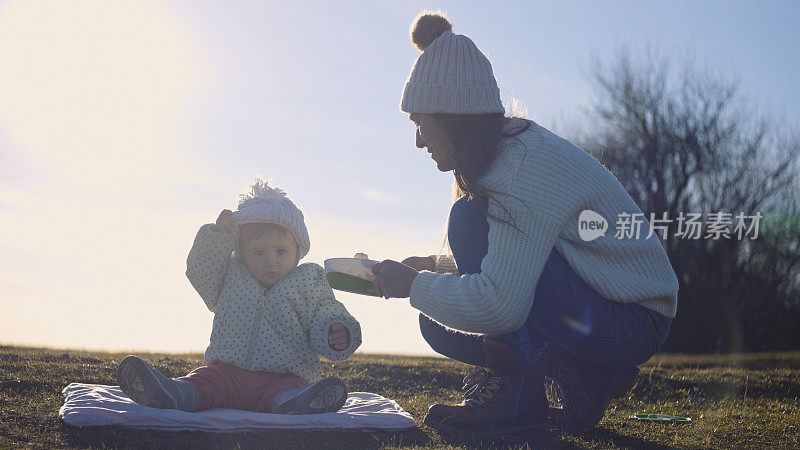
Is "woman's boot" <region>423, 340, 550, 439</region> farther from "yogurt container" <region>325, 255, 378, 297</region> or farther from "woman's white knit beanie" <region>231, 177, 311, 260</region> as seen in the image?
"woman's white knit beanie" <region>231, 177, 311, 260</region>

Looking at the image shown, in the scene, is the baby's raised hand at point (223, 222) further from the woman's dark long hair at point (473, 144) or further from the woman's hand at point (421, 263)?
the woman's dark long hair at point (473, 144)

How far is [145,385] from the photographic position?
8.54 ft

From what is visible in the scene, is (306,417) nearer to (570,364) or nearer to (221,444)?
(221,444)

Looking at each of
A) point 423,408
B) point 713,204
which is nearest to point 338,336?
point 423,408

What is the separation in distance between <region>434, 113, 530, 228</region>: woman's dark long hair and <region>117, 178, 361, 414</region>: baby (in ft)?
3.18

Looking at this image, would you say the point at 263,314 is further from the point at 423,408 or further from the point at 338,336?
the point at 423,408

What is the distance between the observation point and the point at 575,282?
94.8 inches

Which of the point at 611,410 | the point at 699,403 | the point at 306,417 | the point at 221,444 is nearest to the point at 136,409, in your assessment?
the point at 221,444

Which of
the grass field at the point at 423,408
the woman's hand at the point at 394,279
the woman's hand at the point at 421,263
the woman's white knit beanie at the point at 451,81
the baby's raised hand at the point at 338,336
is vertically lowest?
the grass field at the point at 423,408

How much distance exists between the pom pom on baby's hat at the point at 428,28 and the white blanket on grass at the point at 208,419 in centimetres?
144

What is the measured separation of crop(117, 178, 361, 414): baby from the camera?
290 cm

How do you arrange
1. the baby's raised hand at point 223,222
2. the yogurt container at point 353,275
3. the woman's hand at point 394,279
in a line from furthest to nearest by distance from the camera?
the baby's raised hand at point 223,222 < the yogurt container at point 353,275 < the woman's hand at point 394,279

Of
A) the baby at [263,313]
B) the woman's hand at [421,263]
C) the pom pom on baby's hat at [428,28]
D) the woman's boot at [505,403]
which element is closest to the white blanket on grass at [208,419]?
the baby at [263,313]

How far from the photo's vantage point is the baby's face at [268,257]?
3.25 meters
